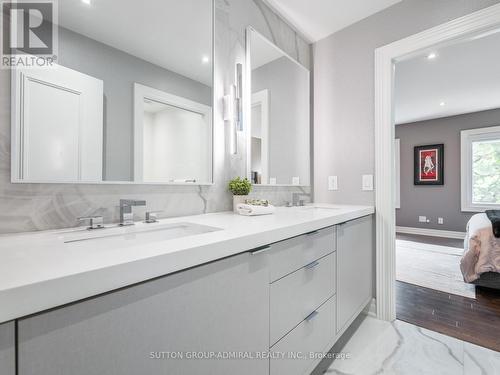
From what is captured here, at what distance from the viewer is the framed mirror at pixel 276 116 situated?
5.83 feet

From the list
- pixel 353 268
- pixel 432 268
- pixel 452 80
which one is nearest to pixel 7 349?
pixel 353 268

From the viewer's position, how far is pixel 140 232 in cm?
100

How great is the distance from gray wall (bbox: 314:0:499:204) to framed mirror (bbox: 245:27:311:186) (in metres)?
0.15

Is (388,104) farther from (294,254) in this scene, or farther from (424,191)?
→ (424,191)

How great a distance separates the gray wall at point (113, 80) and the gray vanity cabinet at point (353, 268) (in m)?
1.19

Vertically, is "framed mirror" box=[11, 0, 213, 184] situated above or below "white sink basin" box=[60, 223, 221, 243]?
above

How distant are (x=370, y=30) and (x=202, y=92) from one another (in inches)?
61.7

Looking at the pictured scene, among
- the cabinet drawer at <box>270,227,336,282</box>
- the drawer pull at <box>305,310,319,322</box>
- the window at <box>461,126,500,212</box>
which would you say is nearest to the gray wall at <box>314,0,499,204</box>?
the cabinet drawer at <box>270,227,336,282</box>

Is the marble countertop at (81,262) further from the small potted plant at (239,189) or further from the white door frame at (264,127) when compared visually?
the white door frame at (264,127)

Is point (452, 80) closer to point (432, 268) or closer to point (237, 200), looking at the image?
point (432, 268)

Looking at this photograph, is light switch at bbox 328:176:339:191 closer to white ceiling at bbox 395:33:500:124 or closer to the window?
white ceiling at bbox 395:33:500:124

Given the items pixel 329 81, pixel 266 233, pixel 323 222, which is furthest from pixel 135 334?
pixel 329 81

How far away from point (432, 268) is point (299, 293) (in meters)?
2.89

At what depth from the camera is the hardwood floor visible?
1669mm
